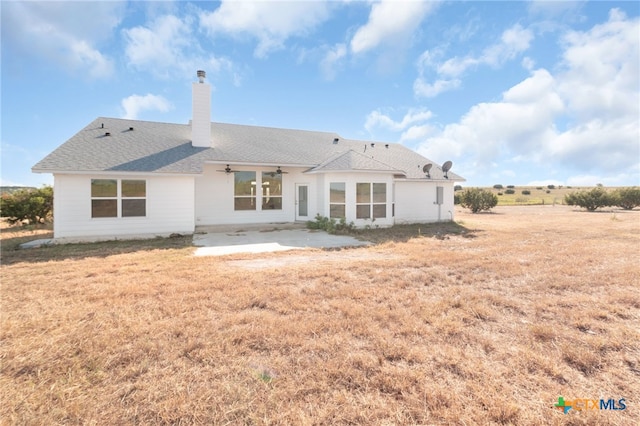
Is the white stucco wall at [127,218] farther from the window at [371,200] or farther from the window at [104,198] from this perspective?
the window at [371,200]

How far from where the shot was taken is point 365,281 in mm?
Answer: 5836

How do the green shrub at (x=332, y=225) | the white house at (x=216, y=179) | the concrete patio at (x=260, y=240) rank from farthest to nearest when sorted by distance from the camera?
the green shrub at (x=332, y=225) < the white house at (x=216, y=179) < the concrete patio at (x=260, y=240)

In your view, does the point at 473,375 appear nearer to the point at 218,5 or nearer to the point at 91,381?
the point at 91,381

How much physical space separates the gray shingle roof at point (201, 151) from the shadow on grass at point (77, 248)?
2.76m

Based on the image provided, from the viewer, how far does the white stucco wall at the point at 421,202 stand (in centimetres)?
1630

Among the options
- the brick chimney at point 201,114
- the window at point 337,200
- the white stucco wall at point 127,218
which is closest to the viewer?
the white stucco wall at point 127,218

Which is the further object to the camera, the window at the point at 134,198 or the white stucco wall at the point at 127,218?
the window at the point at 134,198

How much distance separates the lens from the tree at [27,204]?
13820 millimetres

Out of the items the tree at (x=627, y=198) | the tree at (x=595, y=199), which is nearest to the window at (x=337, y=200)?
the tree at (x=595, y=199)

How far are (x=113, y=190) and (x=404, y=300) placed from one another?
11680mm

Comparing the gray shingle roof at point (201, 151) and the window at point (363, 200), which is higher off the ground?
the gray shingle roof at point (201, 151)

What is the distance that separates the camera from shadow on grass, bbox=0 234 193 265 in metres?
8.00

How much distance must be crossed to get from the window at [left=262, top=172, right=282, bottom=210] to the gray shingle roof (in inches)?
40.7

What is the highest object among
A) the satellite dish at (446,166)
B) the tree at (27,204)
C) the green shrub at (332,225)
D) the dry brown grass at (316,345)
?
the satellite dish at (446,166)
